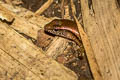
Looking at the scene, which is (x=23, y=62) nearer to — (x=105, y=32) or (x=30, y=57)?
(x=30, y=57)

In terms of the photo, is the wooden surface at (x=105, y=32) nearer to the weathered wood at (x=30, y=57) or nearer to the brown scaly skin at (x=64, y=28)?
the brown scaly skin at (x=64, y=28)

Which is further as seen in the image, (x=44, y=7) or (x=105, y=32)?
(x=44, y=7)

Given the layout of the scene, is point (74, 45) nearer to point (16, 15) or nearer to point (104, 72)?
point (104, 72)

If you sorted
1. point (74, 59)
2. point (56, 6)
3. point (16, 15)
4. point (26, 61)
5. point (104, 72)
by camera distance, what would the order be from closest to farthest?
1. point (104, 72)
2. point (26, 61)
3. point (74, 59)
4. point (16, 15)
5. point (56, 6)

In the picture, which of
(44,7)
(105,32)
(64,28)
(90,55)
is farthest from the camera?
(44,7)

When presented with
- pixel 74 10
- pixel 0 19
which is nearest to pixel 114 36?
pixel 74 10

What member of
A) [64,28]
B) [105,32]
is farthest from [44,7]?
[105,32]
